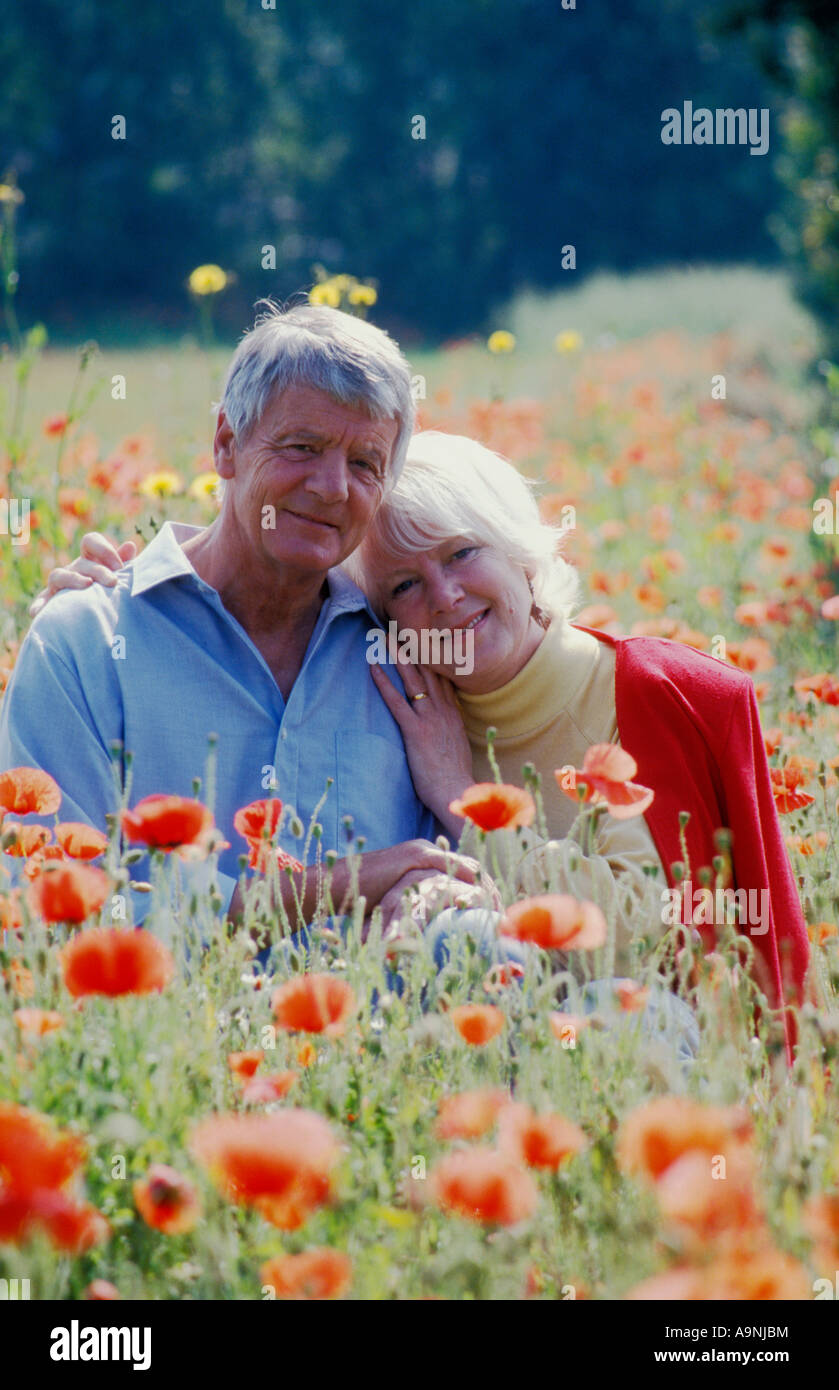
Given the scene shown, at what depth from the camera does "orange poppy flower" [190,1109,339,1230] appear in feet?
4.22

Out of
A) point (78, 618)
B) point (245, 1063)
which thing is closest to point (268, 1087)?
point (245, 1063)

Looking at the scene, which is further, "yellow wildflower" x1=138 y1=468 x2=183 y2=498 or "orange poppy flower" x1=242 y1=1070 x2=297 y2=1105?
"yellow wildflower" x1=138 y1=468 x2=183 y2=498

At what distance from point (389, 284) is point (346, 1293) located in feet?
105

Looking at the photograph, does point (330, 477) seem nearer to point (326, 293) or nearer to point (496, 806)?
point (496, 806)

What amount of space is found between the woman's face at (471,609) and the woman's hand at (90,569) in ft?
1.83

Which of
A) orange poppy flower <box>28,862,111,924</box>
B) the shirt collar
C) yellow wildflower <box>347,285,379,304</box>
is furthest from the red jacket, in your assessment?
yellow wildflower <box>347,285,379,304</box>

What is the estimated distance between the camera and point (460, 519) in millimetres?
2896

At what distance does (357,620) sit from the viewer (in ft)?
10.1

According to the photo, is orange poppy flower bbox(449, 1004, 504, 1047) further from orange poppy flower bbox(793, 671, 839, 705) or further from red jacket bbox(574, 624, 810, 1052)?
orange poppy flower bbox(793, 671, 839, 705)

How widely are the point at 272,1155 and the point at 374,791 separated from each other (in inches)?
→ 63.6

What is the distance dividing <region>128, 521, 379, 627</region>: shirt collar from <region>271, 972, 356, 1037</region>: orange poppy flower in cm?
132

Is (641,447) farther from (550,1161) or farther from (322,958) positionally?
(550,1161)
